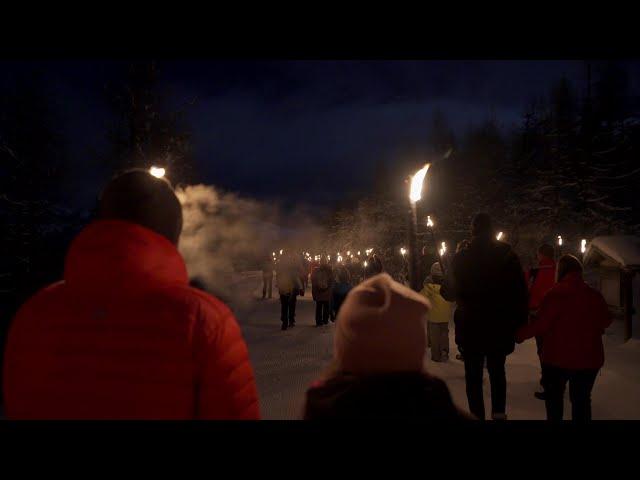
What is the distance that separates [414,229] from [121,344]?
2.68 m

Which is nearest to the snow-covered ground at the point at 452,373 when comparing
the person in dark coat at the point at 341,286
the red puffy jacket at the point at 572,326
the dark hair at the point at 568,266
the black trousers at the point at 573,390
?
the black trousers at the point at 573,390

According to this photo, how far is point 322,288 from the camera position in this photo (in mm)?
13883

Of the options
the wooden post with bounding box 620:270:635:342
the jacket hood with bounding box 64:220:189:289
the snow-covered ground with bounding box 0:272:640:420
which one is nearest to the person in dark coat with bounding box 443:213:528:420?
the snow-covered ground with bounding box 0:272:640:420

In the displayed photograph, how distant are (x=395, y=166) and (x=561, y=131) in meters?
27.1

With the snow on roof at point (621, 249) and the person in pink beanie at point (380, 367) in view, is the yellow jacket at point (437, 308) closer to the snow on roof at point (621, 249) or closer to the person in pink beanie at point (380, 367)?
the snow on roof at point (621, 249)

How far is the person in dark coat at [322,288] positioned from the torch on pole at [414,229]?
394 inches

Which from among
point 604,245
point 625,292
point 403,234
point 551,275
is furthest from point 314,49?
point 403,234

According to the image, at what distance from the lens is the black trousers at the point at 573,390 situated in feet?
15.7

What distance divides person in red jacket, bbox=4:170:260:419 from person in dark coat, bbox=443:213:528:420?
3583mm

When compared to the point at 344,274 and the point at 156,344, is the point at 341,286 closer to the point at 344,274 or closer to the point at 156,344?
the point at 344,274

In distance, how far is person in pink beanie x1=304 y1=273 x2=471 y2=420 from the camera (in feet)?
5.20

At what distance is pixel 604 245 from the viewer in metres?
13.1

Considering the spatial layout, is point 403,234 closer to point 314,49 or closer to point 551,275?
point 551,275

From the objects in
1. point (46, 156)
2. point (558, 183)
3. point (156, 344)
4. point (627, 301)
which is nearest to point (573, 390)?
point (156, 344)
